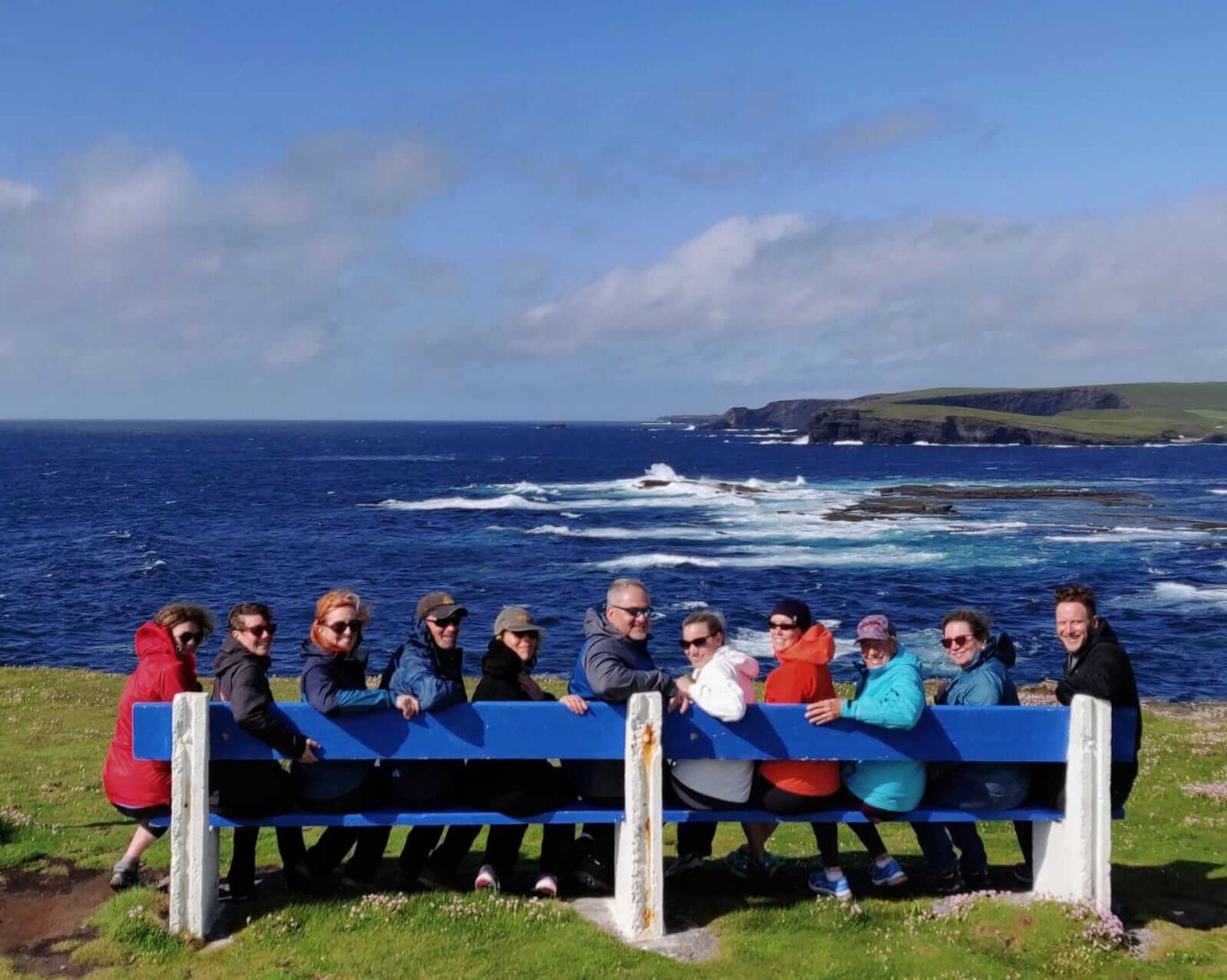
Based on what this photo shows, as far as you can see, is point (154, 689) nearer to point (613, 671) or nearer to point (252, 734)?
point (252, 734)

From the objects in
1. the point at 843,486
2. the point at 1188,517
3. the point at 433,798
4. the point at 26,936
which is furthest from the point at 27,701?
the point at 843,486

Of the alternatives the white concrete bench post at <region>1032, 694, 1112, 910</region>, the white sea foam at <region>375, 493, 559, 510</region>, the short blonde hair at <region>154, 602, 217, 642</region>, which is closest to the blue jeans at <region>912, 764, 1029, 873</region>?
the white concrete bench post at <region>1032, 694, 1112, 910</region>

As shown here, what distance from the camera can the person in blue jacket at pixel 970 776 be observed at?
819cm

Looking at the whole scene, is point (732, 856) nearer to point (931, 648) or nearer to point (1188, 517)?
point (931, 648)

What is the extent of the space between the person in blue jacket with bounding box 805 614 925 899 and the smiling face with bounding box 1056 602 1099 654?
4.23 ft

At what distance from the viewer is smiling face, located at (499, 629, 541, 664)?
8.22m

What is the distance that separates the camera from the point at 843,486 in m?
122

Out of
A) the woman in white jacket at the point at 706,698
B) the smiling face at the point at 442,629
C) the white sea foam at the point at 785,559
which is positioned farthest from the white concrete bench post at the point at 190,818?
the white sea foam at the point at 785,559

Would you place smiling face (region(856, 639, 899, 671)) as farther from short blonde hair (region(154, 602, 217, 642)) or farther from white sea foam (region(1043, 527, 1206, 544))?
white sea foam (region(1043, 527, 1206, 544))

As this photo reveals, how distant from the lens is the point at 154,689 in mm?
8266

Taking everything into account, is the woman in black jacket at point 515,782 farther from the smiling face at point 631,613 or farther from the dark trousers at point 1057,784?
the dark trousers at point 1057,784

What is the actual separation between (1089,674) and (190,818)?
6618mm

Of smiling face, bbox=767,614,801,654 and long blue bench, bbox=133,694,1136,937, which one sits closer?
long blue bench, bbox=133,694,1136,937

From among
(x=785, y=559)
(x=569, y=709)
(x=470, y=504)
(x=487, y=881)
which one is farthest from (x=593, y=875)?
(x=470, y=504)
